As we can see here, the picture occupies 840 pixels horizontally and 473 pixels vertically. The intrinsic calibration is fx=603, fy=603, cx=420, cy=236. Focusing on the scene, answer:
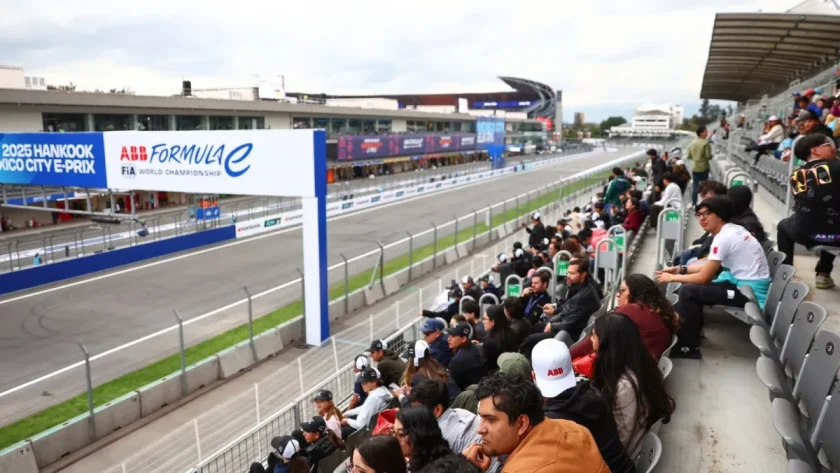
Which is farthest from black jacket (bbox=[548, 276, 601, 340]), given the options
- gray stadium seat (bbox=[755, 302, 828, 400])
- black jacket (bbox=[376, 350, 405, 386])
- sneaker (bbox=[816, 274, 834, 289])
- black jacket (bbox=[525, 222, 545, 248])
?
black jacket (bbox=[525, 222, 545, 248])

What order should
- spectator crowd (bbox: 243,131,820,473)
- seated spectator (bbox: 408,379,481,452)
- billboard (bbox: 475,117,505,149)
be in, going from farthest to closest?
billboard (bbox: 475,117,505,149), seated spectator (bbox: 408,379,481,452), spectator crowd (bbox: 243,131,820,473)

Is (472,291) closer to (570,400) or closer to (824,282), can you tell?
(824,282)

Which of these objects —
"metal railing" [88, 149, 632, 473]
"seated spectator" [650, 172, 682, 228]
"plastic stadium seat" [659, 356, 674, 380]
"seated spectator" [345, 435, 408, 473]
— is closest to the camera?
"seated spectator" [345, 435, 408, 473]

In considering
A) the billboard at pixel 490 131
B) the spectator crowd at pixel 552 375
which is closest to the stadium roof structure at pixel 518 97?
the billboard at pixel 490 131

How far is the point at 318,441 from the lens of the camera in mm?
5262

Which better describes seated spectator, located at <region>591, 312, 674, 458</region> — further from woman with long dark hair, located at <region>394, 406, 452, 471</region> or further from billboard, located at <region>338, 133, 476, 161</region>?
billboard, located at <region>338, 133, 476, 161</region>

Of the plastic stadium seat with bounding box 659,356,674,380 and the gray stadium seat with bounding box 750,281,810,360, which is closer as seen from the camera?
the plastic stadium seat with bounding box 659,356,674,380

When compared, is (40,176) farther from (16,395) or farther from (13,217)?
(13,217)

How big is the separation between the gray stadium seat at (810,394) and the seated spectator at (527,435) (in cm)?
102

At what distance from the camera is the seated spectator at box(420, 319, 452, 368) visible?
597cm

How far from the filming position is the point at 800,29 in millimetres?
19016

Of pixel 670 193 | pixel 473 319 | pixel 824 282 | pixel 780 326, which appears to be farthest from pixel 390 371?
pixel 670 193

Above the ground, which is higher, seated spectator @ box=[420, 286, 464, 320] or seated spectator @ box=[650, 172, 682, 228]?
seated spectator @ box=[650, 172, 682, 228]

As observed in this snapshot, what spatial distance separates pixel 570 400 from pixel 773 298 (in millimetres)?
3146
